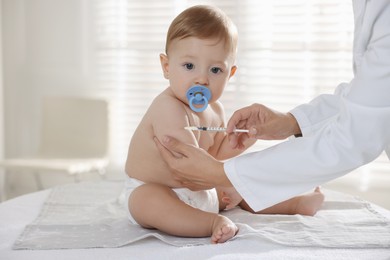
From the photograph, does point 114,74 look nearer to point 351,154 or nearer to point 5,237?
point 5,237

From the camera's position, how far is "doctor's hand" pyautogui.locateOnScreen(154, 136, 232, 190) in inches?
55.7

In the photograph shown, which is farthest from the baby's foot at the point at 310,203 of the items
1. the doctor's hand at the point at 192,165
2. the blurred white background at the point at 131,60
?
the blurred white background at the point at 131,60

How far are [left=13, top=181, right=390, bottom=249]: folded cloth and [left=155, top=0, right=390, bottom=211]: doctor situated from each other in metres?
0.15

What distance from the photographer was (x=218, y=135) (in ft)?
6.08

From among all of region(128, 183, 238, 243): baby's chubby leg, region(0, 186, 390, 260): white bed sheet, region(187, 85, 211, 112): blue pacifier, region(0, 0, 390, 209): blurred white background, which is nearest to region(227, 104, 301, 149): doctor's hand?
region(187, 85, 211, 112): blue pacifier

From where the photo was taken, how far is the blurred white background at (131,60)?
3479mm

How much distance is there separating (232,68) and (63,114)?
205 cm

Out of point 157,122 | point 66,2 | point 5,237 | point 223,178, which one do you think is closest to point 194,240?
point 223,178

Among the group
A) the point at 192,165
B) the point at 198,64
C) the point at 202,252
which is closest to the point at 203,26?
the point at 198,64

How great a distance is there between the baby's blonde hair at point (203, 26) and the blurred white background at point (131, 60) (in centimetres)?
192

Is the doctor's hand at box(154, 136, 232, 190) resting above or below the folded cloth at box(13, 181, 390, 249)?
above

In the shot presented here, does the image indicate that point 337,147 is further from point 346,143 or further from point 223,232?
point 223,232

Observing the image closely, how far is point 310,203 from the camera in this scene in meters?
1.75

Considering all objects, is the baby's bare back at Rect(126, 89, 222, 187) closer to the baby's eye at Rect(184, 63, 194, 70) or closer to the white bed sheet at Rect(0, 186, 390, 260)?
the baby's eye at Rect(184, 63, 194, 70)
